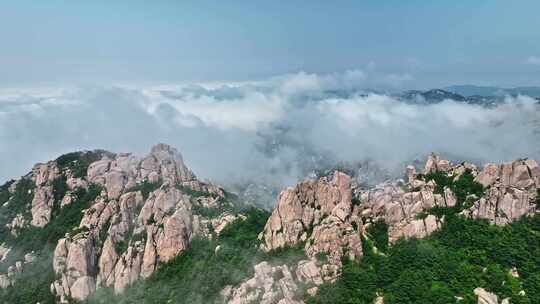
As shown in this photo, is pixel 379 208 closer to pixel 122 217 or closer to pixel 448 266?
pixel 448 266

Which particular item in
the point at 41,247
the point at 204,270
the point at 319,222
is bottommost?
the point at 41,247

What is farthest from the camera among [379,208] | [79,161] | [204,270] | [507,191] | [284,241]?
[79,161]

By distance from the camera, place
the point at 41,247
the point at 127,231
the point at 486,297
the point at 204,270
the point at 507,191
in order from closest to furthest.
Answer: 1. the point at 486,297
2. the point at 507,191
3. the point at 204,270
4. the point at 127,231
5. the point at 41,247

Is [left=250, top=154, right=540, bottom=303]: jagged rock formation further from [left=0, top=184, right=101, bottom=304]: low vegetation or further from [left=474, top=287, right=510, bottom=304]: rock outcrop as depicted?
[left=0, top=184, right=101, bottom=304]: low vegetation

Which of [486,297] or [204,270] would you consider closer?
[486,297]

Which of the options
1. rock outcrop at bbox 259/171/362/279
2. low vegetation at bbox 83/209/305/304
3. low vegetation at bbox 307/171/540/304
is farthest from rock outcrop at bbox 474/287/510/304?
low vegetation at bbox 83/209/305/304

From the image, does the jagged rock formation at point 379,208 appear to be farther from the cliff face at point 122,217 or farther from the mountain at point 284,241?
the cliff face at point 122,217

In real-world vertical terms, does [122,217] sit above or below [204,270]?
above

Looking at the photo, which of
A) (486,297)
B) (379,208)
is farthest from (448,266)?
(379,208)

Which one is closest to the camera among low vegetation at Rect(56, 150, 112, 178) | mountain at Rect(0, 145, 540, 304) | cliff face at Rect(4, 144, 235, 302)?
mountain at Rect(0, 145, 540, 304)

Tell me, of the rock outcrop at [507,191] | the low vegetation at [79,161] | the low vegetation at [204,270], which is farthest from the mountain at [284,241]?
the low vegetation at [79,161]
